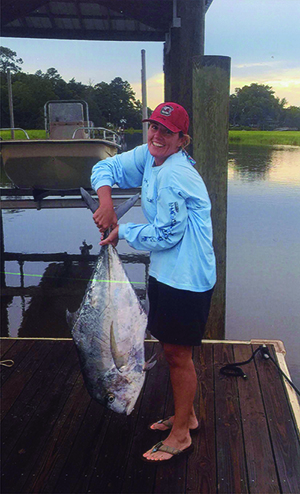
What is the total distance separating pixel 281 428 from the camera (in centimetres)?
254

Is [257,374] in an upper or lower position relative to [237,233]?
upper

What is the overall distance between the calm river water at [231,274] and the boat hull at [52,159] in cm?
183

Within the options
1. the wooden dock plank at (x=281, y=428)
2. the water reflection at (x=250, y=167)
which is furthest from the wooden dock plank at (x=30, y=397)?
the water reflection at (x=250, y=167)

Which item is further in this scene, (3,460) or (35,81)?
(35,81)

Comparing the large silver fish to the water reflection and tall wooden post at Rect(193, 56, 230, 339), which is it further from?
the water reflection

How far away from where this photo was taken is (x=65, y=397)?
2.84 metres

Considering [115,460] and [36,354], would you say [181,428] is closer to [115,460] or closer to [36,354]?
[115,460]

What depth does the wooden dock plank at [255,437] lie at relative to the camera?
2.14 meters

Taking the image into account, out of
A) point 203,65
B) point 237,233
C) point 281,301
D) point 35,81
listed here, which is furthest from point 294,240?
point 35,81

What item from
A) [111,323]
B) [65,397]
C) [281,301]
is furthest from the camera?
[281,301]

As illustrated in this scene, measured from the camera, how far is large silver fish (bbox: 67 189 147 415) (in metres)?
1.94

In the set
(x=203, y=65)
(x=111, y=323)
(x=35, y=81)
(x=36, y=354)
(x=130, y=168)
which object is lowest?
(x=36, y=354)

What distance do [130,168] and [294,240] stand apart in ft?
39.5

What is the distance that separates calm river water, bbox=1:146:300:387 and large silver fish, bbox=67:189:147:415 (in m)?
3.50
